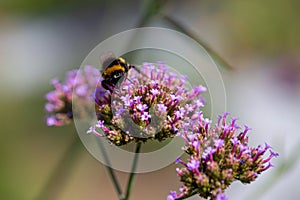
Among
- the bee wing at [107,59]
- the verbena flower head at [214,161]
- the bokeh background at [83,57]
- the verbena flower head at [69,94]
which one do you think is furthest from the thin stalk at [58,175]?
the bokeh background at [83,57]

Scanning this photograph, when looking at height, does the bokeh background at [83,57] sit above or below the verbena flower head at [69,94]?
below

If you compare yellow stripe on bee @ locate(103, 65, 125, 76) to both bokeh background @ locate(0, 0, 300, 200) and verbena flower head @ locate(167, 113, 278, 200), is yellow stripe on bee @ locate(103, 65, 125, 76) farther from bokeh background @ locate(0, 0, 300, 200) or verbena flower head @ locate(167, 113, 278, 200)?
bokeh background @ locate(0, 0, 300, 200)

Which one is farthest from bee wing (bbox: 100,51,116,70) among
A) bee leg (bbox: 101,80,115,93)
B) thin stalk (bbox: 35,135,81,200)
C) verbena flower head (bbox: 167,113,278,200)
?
thin stalk (bbox: 35,135,81,200)

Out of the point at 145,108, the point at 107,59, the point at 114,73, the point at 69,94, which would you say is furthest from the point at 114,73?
the point at 69,94

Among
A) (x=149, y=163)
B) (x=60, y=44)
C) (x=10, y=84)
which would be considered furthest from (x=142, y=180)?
(x=60, y=44)

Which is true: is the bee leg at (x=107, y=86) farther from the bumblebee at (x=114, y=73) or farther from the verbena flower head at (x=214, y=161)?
the verbena flower head at (x=214, y=161)

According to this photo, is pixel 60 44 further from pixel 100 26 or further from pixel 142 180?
pixel 142 180
